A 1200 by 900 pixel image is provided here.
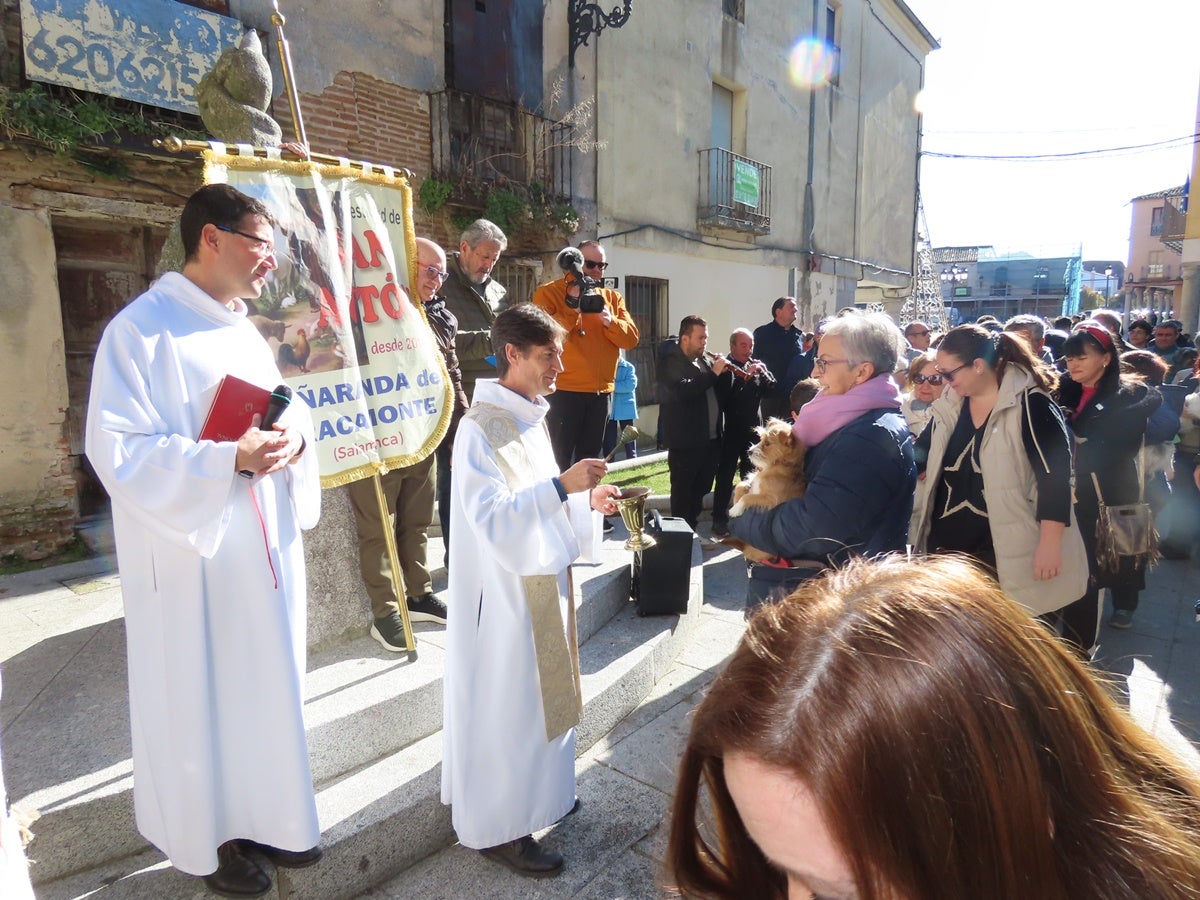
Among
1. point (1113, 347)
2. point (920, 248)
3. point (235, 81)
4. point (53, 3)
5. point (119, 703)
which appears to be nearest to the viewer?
point (119, 703)

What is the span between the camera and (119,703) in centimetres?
283

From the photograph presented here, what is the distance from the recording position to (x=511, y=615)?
8.00 feet

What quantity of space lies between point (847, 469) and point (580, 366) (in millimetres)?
2799

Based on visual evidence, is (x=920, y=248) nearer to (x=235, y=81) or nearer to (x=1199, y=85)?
(x=1199, y=85)

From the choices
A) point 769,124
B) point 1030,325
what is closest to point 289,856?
point 1030,325

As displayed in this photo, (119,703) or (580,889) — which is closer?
(580,889)

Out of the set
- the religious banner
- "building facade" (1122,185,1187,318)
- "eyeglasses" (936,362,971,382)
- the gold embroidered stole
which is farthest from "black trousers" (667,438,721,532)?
"building facade" (1122,185,1187,318)

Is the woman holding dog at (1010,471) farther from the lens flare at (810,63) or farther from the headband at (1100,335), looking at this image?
the lens flare at (810,63)

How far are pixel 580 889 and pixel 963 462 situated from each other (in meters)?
2.29

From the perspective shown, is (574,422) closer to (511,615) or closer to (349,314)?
(349,314)

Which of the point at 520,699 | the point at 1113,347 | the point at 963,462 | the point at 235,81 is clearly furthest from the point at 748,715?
the point at 1113,347

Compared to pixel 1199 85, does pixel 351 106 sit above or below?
below

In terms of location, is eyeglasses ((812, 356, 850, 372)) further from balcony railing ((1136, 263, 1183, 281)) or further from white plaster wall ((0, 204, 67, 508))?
balcony railing ((1136, 263, 1183, 281))

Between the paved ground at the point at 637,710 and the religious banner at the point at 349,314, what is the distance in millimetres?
1546
